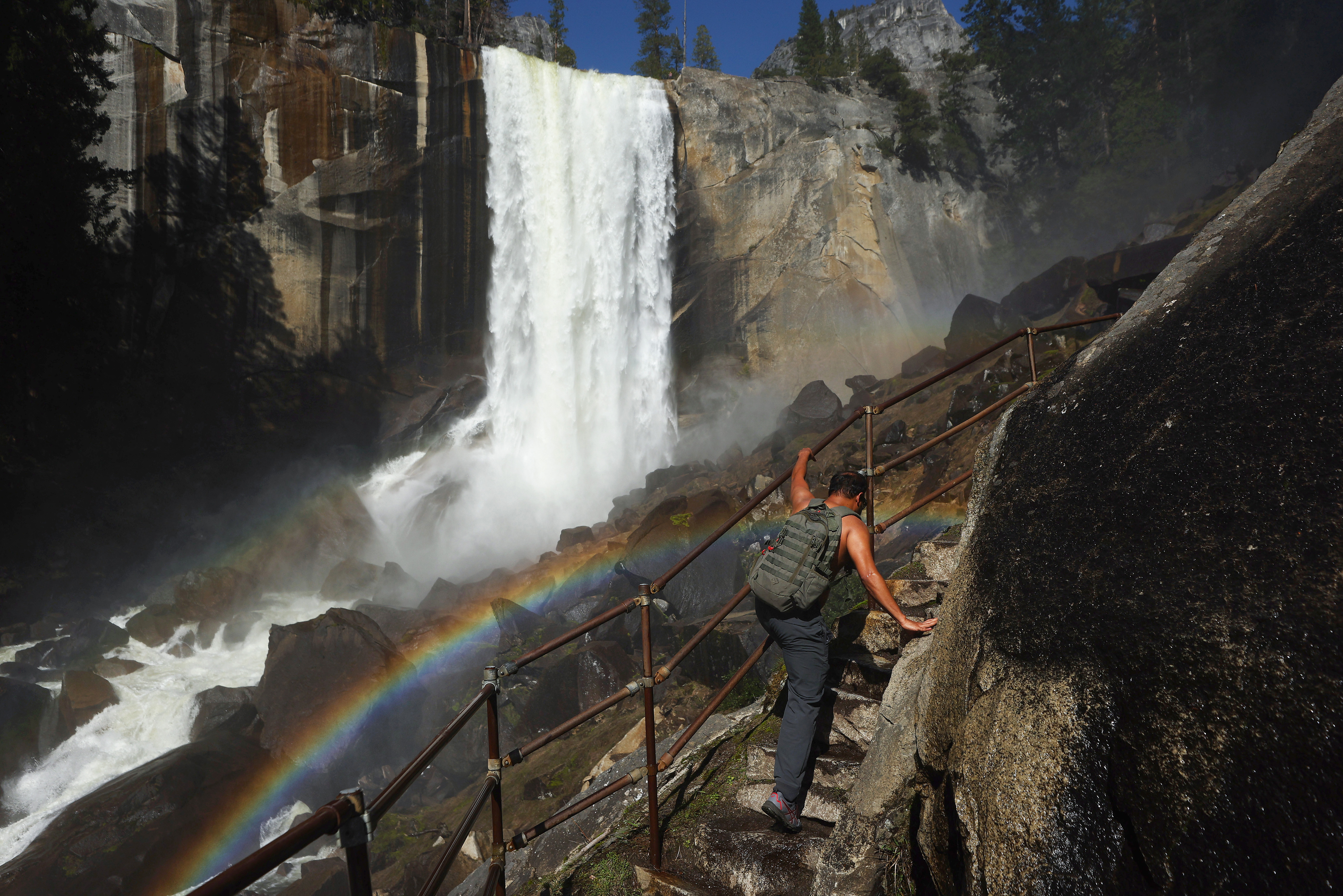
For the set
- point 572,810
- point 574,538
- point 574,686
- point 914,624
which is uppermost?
point 914,624

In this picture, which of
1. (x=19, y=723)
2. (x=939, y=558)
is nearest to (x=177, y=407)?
(x=19, y=723)

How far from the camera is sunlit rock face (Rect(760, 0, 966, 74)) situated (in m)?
71.4

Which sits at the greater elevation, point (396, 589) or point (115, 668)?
point (396, 589)

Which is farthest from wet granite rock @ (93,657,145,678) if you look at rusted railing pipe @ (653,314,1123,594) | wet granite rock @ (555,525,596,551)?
rusted railing pipe @ (653,314,1123,594)

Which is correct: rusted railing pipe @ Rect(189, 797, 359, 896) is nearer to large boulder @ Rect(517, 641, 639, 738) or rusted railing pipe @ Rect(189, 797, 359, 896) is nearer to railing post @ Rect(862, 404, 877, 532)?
railing post @ Rect(862, 404, 877, 532)

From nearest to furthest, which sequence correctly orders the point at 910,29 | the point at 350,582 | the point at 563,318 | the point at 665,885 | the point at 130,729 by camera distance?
the point at 665,885 < the point at 130,729 < the point at 350,582 < the point at 563,318 < the point at 910,29

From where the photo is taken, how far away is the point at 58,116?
14422 mm

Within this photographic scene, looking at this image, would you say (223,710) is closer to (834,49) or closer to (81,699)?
(81,699)

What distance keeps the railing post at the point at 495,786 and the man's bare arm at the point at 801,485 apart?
5.95 feet

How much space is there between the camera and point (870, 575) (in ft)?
11.2

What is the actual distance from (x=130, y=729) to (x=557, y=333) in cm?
1543

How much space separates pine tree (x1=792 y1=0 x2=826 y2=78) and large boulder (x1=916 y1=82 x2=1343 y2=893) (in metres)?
37.4

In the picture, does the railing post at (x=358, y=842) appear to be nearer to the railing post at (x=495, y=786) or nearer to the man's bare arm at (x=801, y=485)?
the railing post at (x=495, y=786)

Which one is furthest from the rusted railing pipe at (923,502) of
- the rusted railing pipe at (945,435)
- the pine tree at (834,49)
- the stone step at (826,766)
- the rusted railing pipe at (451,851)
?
the pine tree at (834,49)
